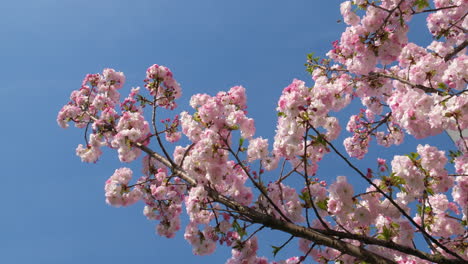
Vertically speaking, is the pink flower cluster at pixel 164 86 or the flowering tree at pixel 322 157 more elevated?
the pink flower cluster at pixel 164 86

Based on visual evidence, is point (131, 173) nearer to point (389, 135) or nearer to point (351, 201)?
point (351, 201)

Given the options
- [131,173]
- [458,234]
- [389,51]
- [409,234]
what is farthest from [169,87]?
[458,234]

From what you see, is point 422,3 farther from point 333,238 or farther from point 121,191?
point 121,191

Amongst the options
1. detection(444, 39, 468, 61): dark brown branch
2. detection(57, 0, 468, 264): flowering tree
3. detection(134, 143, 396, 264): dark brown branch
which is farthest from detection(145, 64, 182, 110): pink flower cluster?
detection(444, 39, 468, 61): dark brown branch

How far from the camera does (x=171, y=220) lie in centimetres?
688

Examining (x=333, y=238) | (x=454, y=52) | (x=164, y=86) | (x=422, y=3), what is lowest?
(x=333, y=238)

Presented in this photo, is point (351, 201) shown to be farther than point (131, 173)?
No

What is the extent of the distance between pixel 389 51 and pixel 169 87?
13.4ft

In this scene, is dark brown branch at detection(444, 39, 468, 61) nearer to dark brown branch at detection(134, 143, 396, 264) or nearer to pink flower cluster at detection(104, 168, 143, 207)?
dark brown branch at detection(134, 143, 396, 264)

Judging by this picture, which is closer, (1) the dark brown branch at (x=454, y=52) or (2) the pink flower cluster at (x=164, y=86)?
(1) the dark brown branch at (x=454, y=52)

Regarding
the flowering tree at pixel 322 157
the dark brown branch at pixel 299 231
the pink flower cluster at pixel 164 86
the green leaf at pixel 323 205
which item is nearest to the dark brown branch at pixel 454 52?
the flowering tree at pixel 322 157

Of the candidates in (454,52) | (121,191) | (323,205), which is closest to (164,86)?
(121,191)

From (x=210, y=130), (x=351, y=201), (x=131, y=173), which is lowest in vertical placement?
(x=351, y=201)

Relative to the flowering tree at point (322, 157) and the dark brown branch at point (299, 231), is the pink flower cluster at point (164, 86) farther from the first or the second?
the dark brown branch at point (299, 231)
